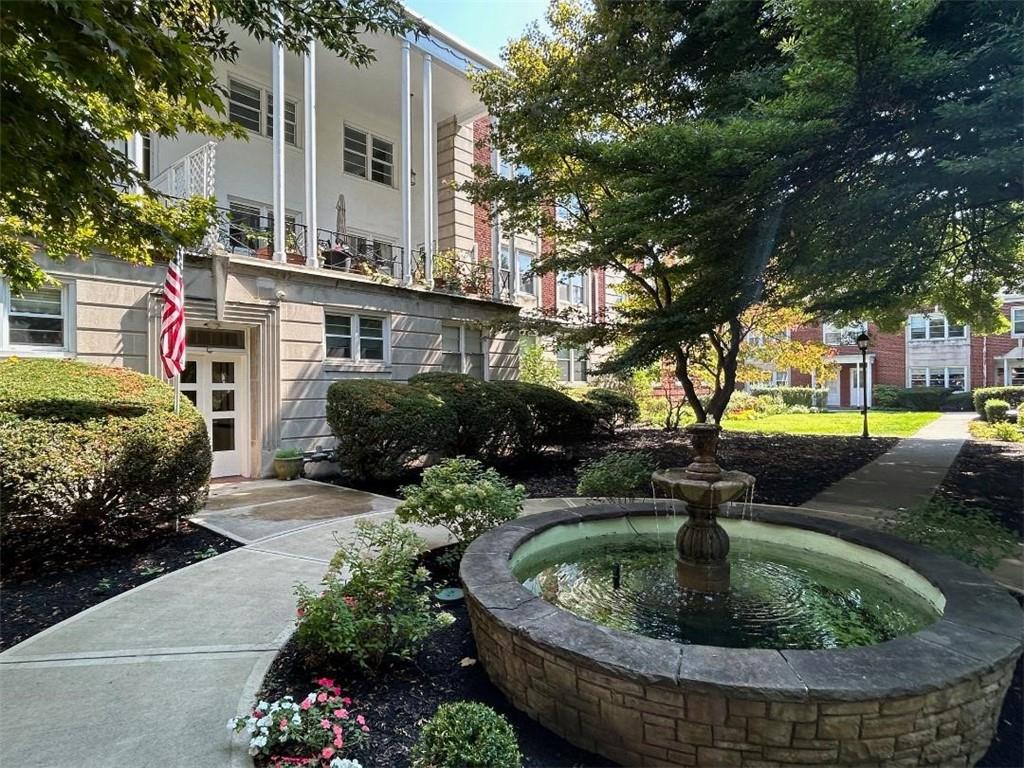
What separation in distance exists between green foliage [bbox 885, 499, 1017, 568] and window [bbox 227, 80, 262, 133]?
14.0 m

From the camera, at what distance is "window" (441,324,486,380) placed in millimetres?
13805

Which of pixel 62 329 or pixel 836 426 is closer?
pixel 62 329

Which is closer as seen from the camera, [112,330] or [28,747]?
[28,747]

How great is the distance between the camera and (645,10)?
28.5 feet

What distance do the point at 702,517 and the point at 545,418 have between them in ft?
24.2

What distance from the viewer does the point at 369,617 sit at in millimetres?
3230

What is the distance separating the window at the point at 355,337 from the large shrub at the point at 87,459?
15.9 feet

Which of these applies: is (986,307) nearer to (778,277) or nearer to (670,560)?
(778,277)

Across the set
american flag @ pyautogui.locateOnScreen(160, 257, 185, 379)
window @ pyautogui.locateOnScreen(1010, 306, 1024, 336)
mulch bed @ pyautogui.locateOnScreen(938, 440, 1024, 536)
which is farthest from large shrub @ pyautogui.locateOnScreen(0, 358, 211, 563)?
window @ pyautogui.locateOnScreen(1010, 306, 1024, 336)

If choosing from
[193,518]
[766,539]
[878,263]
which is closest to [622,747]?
[766,539]

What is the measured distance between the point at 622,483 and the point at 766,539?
1860mm

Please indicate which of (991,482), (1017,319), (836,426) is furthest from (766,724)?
(1017,319)

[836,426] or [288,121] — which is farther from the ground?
[288,121]

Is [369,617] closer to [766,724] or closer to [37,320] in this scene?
[766,724]
